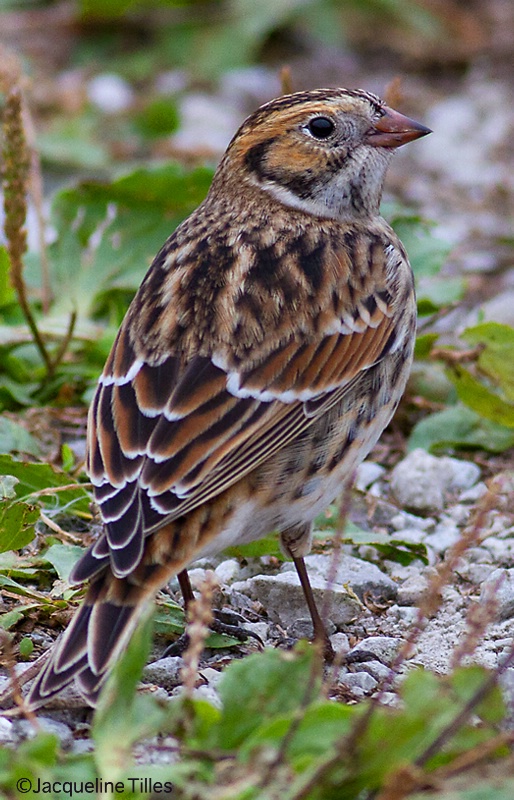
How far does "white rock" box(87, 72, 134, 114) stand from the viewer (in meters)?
9.42

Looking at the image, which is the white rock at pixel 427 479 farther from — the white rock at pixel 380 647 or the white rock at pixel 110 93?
the white rock at pixel 110 93

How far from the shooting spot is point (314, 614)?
13.8ft

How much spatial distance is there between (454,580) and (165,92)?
5969 mm

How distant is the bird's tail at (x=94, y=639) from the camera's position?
3250mm

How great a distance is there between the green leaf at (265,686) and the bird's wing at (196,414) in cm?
55

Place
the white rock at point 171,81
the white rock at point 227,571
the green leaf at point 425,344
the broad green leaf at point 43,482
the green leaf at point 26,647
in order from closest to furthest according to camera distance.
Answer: the green leaf at point 26,647
the white rock at point 227,571
the broad green leaf at point 43,482
the green leaf at point 425,344
the white rock at point 171,81

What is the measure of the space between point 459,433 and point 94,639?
8.90ft

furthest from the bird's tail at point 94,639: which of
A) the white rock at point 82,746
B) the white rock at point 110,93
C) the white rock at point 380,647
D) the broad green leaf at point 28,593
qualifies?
the white rock at point 110,93

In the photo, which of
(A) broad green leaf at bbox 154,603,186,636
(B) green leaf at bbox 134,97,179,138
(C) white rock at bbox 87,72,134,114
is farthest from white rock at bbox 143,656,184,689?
(C) white rock at bbox 87,72,134,114

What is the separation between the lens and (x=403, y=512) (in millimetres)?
5160

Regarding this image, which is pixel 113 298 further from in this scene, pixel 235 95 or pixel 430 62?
pixel 430 62

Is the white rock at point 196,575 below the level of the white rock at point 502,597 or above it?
below

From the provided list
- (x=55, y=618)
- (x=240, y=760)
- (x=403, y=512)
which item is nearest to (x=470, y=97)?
(x=403, y=512)

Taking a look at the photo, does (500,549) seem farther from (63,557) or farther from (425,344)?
(63,557)
